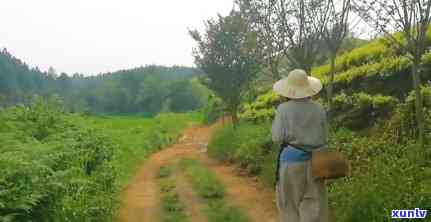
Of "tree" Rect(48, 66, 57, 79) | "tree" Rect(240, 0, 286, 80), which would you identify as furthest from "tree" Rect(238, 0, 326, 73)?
"tree" Rect(48, 66, 57, 79)

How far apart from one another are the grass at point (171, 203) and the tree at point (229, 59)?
5.48 meters

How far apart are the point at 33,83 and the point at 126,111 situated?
2642 cm

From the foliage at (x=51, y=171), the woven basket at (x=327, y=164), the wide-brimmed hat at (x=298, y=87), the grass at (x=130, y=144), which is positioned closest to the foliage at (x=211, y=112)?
the grass at (x=130, y=144)

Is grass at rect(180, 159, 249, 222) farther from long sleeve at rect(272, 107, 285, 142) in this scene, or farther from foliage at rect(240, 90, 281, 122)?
long sleeve at rect(272, 107, 285, 142)

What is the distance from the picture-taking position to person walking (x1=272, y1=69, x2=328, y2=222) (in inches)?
228

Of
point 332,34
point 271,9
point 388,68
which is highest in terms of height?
point 271,9

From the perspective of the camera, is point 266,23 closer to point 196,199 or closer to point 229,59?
point 196,199

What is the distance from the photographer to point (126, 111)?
90.8 metres

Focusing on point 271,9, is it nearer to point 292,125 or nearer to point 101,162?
point 101,162

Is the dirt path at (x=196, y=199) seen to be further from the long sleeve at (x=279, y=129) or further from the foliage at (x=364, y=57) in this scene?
the foliage at (x=364, y=57)

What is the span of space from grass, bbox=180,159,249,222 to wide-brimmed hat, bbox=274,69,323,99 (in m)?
3.47

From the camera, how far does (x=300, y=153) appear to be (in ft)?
19.1

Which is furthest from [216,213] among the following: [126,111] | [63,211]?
[126,111]

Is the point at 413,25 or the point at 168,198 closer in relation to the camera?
the point at 413,25
